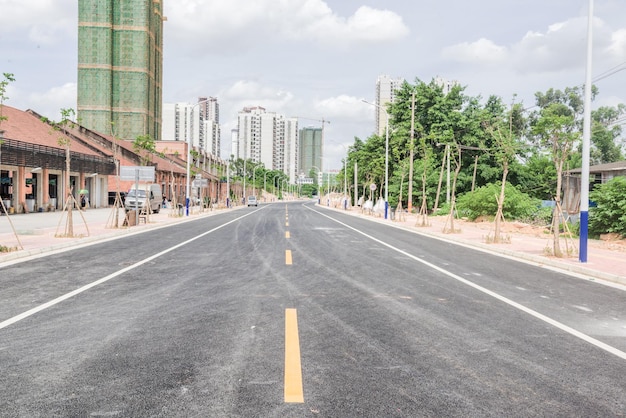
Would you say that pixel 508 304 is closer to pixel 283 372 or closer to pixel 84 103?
pixel 283 372

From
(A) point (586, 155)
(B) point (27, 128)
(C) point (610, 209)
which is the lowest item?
(C) point (610, 209)

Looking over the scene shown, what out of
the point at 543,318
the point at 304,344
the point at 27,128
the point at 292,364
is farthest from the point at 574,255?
the point at 27,128

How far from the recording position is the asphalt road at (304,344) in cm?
356

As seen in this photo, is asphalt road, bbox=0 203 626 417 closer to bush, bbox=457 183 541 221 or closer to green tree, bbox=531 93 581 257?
green tree, bbox=531 93 581 257

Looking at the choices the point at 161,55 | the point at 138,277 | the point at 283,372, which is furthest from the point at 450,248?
the point at 161,55

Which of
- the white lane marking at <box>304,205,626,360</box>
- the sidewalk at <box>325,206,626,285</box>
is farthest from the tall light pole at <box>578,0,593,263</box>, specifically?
the white lane marking at <box>304,205,626,360</box>

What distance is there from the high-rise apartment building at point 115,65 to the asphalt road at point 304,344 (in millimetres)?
83374

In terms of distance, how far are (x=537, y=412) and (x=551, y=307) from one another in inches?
164

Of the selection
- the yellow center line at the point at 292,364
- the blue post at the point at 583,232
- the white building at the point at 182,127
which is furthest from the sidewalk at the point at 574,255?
the white building at the point at 182,127

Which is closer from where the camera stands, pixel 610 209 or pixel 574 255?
pixel 574 255

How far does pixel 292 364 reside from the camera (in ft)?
14.1

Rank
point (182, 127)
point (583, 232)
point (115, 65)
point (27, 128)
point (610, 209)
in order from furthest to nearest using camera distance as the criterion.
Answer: point (182, 127), point (115, 65), point (27, 128), point (610, 209), point (583, 232)

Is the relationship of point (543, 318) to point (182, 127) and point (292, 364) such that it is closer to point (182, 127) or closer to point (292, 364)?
point (292, 364)

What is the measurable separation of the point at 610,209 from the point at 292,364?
17.7 meters
